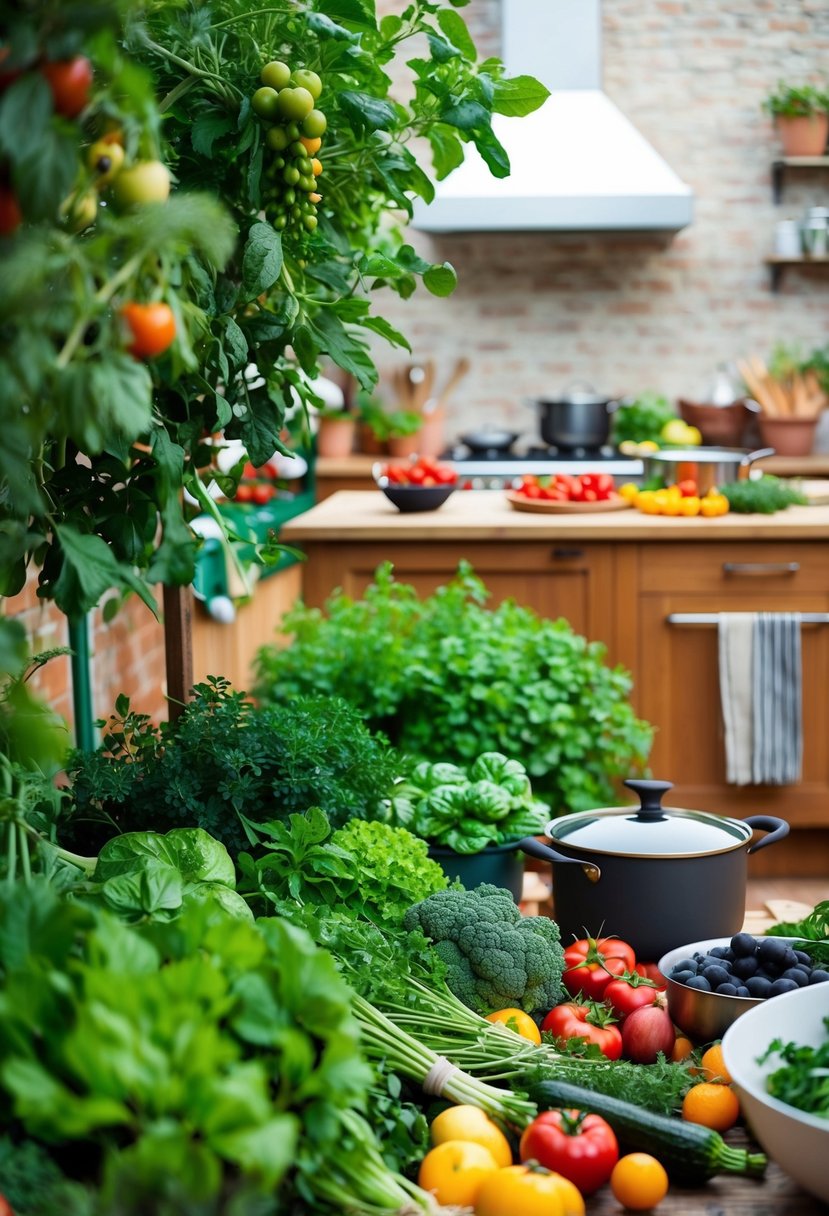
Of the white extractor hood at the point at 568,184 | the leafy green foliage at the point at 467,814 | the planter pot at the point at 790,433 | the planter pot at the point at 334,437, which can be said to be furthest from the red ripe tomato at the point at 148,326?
the planter pot at the point at 790,433

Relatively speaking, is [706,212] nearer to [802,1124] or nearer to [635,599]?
[635,599]

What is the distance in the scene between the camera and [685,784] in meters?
3.78

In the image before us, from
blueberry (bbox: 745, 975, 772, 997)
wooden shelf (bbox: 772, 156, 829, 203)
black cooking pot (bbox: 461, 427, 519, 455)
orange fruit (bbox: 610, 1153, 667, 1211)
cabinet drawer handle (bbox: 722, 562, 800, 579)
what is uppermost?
wooden shelf (bbox: 772, 156, 829, 203)

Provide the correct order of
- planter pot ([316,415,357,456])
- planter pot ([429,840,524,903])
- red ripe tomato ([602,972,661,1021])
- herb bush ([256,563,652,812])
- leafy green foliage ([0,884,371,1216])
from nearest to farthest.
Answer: leafy green foliage ([0,884,371,1216])
red ripe tomato ([602,972,661,1021])
planter pot ([429,840,524,903])
herb bush ([256,563,652,812])
planter pot ([316,415,357,456])

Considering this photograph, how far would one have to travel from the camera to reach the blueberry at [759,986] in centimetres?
129

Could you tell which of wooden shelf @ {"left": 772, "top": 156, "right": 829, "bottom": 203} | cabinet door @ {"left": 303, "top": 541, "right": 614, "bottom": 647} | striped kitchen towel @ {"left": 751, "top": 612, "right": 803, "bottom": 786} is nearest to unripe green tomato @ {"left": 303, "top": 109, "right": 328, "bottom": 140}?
cabinet door @ {"left": 303, "top": 541, "right": 614, "bottom": 647}

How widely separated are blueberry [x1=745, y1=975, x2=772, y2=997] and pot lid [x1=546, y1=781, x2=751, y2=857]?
0.19m

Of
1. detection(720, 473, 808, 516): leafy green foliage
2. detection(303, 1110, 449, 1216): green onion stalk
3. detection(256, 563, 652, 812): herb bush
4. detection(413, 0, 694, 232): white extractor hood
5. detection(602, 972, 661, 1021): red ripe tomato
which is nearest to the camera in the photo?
detection(303, 1110, 449, 1216): green onion stalk

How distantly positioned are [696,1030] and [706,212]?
18.8 feet

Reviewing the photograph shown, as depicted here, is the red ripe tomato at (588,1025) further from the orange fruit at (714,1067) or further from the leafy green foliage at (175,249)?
the leafy green foliage at (175,249)

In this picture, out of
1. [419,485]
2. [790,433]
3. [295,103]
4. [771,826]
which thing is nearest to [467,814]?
[771,826]

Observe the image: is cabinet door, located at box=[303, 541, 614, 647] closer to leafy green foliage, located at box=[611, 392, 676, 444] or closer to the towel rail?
the towel rail

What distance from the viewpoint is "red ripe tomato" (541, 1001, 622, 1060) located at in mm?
1306

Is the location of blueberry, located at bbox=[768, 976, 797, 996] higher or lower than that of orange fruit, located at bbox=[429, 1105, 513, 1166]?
higher
